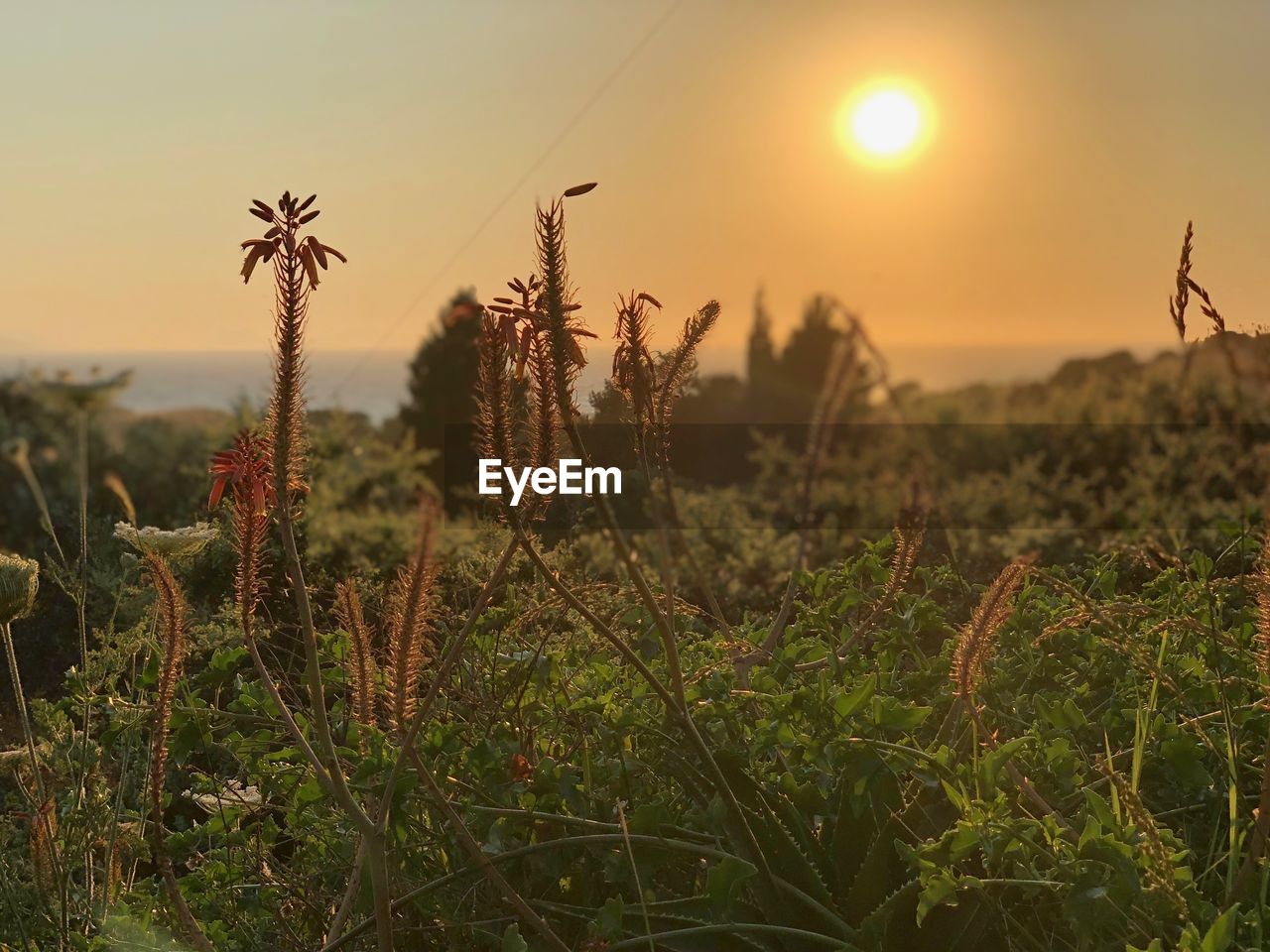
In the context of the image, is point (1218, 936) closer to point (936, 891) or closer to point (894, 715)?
point (936, 891)

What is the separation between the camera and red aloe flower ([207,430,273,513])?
209 centimetres

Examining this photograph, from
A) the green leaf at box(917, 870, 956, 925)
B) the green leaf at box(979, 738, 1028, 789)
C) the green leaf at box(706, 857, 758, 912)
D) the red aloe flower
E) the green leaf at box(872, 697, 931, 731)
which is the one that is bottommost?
the green leaf at box(706, 857, 758, 912)

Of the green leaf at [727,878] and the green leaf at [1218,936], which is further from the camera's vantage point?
the green leaf at [727,878]

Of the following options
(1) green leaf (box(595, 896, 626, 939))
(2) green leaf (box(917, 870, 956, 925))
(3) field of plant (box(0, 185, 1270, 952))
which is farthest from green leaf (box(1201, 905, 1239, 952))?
(1) green leaf (box(595, 896, 626, 939))

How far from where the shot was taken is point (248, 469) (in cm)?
212

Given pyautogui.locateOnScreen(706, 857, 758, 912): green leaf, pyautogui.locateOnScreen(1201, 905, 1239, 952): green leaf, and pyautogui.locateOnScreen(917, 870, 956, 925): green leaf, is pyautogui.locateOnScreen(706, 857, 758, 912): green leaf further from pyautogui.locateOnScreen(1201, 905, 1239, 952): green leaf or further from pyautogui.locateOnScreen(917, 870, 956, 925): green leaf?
pyautogui.locateOnScreen(1201, 905, 1239, 952): green leaf

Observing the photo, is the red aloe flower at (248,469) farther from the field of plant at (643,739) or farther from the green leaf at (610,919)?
the green leaf at (610,919)

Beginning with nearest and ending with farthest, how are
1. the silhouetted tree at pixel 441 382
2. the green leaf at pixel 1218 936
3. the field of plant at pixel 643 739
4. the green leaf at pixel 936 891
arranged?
the green leaf at pixel 1218 936 → the green leaf at pixel 936 891 → the field of plant at pixel 643 739 → the silhouetted tree at pixel 441 382

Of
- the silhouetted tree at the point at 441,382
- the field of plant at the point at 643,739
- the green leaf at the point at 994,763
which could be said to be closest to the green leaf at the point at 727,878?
the field of plant at the point at 643,739

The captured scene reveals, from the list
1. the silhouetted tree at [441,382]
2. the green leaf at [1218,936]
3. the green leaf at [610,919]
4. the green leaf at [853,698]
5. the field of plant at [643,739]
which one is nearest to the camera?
the green leaf at [1218,936]

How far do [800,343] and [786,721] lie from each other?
14.9m

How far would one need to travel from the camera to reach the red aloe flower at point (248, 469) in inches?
82.2

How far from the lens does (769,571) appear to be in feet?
25.4

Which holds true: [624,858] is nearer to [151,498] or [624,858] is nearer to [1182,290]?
[1182,290]
